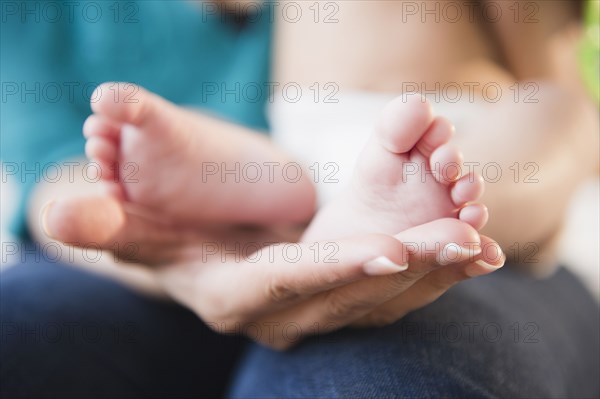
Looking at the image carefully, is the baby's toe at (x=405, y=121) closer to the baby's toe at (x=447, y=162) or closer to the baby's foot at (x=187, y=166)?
the baby's toe at (x=447, y=162)

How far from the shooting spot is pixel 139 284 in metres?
0.59

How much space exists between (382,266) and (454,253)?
41mm

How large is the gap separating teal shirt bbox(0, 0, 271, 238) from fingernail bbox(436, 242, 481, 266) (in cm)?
Result: 51

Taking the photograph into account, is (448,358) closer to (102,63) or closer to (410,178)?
(410,178)

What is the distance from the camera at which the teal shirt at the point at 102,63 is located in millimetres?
701

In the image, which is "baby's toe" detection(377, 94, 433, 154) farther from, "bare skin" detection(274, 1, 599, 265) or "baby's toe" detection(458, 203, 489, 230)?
"bare skin" detection(274, 1, 599, 265)

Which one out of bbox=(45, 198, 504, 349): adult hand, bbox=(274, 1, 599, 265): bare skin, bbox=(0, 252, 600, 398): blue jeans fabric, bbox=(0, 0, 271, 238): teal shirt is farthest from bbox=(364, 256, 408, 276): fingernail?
bbox=(0, 0, 271, 238): teal shirt

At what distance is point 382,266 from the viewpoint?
0.99 feet

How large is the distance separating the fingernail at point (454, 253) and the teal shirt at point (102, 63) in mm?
511

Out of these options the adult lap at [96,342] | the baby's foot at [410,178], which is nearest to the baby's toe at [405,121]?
the baby's foot at [410,178]

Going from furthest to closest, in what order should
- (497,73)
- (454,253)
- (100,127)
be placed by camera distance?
(497,73), (100,127), (454,253)

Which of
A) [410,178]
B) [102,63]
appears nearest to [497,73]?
[410,178]

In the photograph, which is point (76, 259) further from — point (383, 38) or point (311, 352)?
point (383, 38)

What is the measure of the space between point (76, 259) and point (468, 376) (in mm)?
468
